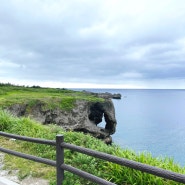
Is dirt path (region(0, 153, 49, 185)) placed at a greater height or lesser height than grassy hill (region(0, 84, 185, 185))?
lesser

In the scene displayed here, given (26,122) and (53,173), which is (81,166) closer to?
(53,173)

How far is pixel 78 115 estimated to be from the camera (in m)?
40.6

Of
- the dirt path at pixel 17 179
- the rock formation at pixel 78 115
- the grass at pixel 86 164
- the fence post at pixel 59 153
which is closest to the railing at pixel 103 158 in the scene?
the fence post at pixel 59 153

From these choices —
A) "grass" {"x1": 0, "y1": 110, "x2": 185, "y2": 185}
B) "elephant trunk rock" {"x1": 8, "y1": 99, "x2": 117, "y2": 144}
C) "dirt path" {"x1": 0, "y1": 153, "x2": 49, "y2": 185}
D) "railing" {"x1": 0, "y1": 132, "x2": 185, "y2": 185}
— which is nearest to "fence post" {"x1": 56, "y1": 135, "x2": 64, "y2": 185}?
"railing" {"x1": 0, "y1": 132, "x2": 185, "y2": 185}

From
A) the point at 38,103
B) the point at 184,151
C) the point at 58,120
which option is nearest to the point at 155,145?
the point at 184,151

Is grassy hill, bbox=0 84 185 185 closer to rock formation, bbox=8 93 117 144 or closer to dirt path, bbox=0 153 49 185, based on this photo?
dirt path, bbox=0 153 49 185

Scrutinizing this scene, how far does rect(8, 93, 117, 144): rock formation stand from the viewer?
35.2 m

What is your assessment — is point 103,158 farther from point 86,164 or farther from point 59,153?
point 86,164

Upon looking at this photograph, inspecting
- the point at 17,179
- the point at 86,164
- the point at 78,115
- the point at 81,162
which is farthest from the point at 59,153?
the point at 78,115

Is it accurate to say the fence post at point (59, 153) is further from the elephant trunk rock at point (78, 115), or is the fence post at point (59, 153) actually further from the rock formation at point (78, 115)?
the rock formation at point (78, 115)

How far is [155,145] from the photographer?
54.6 metres

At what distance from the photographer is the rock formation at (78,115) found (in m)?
35.2

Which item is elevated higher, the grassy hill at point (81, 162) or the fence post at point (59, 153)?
the fence post at point (59, 153)

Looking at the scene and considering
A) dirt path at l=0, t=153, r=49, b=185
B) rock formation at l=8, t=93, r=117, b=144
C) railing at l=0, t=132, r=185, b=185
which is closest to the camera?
railing at l=0, t=132, r=185, b=185
